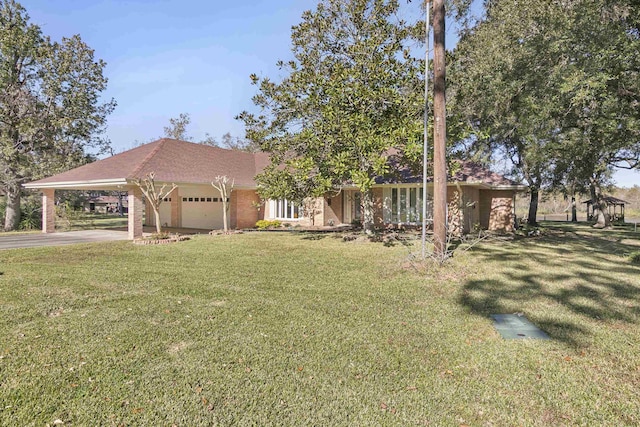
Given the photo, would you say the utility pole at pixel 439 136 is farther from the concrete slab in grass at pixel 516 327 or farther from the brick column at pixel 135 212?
the brick column at pixel 135 212

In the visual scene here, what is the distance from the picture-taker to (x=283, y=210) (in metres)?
22.0

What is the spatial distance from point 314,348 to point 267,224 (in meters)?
15.9

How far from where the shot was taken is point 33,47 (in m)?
20.7

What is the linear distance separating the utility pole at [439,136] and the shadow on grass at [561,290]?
1699 mm

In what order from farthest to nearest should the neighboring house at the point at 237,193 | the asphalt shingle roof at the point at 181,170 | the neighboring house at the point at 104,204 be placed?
the neighboring house at the point at 104,204
the neighboring house at the point at 237,193
the asphalt shingle roof at the point at 181,170

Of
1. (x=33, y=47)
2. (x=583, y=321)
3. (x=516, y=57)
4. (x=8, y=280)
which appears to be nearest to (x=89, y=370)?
(x=8, y=280)

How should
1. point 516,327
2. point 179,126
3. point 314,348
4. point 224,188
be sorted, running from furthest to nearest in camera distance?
point 179,126 < point 224,188 < point 516,327 < point 314,348

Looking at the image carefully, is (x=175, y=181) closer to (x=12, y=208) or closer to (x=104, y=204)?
(x=12, y=208)

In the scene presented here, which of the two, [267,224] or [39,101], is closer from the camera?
[267,224]

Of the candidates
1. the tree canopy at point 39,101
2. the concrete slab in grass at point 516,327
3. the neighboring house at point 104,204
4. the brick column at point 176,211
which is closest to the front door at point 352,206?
the brick column at point 176,211

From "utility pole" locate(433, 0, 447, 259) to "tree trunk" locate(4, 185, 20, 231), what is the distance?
75.0 ft

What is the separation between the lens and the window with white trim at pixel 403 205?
59.8ft

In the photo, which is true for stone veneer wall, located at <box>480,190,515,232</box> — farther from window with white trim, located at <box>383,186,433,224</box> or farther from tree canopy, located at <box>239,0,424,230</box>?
tree canopy, located at <box>239,0,424,230</box>

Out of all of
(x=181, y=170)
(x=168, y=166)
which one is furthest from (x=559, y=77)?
(x=168, y=166)
